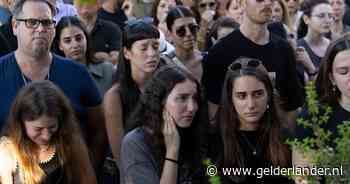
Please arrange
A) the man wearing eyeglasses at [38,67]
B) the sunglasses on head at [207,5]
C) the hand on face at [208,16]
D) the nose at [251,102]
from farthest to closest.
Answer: the sunglasses on head at [207,5]
the hand on face at [208,16]
the man wearing eyeglasses at [38,67]
the nose at [251,102]

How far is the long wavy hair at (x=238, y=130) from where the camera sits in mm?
4938

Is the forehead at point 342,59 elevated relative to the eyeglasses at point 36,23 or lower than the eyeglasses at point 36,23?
lower

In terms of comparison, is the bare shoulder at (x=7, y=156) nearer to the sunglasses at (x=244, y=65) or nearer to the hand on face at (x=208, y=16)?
the sunglasses at (x=244, y=65)

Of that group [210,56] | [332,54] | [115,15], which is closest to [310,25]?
[115,15]

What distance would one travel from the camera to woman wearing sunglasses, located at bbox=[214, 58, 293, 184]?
4.93 meters

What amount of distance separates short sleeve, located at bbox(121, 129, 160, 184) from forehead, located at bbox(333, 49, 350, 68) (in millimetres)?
1204

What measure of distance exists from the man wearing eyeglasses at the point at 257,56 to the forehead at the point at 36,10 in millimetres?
1429

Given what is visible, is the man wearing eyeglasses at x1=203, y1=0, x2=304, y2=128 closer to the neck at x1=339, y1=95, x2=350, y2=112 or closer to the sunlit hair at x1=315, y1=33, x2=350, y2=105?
the sunlit hair at x1=315, y1=33, x2=350, y2=105

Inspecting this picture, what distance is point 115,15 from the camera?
918 cm

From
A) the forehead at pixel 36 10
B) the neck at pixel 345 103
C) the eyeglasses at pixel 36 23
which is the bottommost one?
the neck at pixel 345 103

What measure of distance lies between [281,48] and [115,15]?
309cm

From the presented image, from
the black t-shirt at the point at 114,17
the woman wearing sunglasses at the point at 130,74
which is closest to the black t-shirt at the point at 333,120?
the woman wearing sunglasses at the point at 130,74

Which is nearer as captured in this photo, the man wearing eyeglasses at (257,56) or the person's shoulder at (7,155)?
the person's shoulder at (7,155)

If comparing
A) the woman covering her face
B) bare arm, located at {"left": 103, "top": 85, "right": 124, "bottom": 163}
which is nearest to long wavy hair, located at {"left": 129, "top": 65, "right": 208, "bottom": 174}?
the woman covering her face
